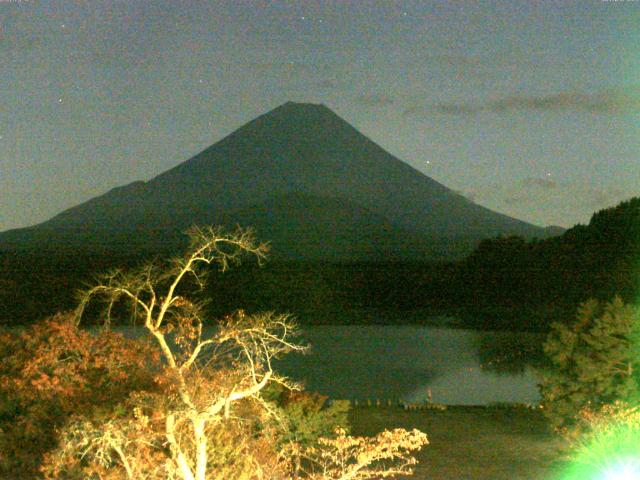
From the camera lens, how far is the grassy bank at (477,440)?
31.1 feet

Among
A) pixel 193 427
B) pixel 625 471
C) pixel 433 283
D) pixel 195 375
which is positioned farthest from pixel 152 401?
pixel 433 283

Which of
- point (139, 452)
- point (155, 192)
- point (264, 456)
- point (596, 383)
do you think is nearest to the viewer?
point (139, 452)

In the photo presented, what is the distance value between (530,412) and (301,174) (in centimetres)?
9825

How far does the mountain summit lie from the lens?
8394 cm

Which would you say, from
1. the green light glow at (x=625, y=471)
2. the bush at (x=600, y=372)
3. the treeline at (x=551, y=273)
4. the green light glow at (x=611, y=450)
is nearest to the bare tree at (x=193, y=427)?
the green light glow at (x=625, y=471)

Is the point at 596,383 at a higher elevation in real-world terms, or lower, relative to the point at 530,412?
higher

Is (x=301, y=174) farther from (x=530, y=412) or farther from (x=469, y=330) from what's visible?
(x=530, y=412)

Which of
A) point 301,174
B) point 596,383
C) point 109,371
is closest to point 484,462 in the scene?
point 596,383

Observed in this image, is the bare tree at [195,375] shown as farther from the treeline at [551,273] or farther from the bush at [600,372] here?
the treeline at [551,273]

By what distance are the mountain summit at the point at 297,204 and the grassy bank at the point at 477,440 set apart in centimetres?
6281

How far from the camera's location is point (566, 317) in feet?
125

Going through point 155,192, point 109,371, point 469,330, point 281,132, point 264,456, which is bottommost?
point 469,330

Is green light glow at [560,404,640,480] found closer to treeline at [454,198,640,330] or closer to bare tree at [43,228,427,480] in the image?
bare tree at [43,228,427,480]

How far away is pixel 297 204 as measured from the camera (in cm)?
9725
